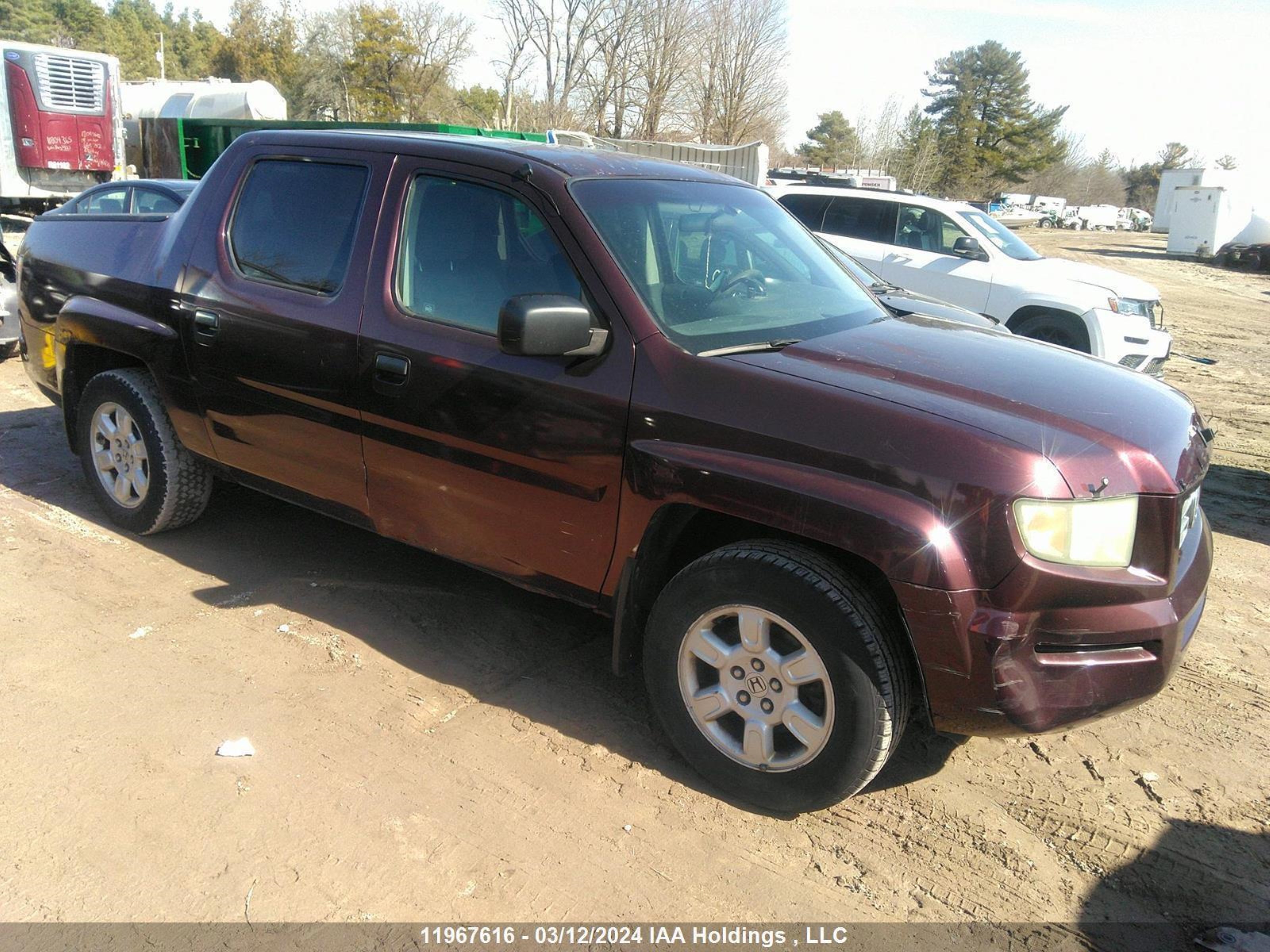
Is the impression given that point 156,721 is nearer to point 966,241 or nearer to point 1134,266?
point 966,241

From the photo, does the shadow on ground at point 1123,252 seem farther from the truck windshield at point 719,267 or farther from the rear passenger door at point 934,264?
the truck windshield at point 719,267

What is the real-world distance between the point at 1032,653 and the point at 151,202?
31.3ft

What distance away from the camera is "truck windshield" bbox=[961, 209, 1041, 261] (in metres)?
9.96

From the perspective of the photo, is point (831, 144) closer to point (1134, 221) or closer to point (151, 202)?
point (1134, 221)

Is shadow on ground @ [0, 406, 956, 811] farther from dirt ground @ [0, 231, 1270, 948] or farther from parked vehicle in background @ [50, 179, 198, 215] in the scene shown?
parked vehicle in background @ [50, 179, 198, 215]

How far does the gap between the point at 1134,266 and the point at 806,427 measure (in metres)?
32.3

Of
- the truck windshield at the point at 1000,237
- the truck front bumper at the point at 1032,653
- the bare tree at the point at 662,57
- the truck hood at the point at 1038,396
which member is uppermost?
the bare tree at the point at 662,57

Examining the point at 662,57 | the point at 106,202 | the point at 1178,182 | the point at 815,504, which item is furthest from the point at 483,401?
the point at 1178,182

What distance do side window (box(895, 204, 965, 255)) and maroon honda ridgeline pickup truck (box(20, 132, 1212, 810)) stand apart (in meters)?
6.36

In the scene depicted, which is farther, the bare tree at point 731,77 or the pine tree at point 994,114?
the pine tree at point 994,114

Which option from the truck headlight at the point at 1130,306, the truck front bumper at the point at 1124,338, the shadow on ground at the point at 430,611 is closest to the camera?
the shadow on ground at the point at 430,611

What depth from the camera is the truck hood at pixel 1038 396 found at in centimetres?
269

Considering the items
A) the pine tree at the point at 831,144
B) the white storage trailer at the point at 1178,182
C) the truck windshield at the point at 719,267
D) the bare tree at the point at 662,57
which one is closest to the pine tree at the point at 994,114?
the pine tree at the point at 831,144

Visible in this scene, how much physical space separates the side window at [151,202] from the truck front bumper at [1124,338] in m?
8.65
